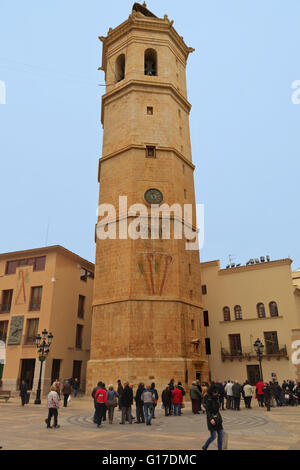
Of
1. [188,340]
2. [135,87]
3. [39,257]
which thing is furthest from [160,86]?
[188,340]

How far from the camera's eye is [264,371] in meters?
30.5

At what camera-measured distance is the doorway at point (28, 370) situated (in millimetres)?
30438

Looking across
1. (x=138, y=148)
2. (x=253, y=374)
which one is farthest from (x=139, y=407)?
(x=138, y=148)

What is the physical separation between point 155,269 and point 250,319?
37.8 ft

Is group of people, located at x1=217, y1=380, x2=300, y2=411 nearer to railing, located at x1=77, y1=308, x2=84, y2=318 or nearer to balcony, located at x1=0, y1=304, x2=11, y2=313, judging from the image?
railing, located at x1=77, y1=308, x2=84, y2=318

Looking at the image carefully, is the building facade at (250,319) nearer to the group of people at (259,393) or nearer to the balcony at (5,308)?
the group of people at (259,393)

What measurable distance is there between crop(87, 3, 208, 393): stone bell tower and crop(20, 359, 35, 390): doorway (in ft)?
24.3

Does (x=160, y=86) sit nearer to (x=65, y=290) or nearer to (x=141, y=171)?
(x=141, y=171)

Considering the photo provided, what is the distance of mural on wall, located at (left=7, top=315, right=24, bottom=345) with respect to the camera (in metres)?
31.3

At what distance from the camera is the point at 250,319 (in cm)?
3256

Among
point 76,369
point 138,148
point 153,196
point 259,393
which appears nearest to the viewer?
point 259,393

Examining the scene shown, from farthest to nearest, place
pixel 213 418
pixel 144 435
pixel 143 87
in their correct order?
pixel 143 87 → pixel 144 435 → pixel 213 418

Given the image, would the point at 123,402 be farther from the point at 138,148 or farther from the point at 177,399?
the point at 138,148
